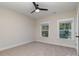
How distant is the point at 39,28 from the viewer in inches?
254

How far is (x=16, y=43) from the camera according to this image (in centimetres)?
495

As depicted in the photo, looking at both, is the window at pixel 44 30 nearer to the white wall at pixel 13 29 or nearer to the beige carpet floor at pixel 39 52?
the white wall at pixel 13 29

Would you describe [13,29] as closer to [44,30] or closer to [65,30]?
[44,30]

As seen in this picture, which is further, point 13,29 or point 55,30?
point 55,30

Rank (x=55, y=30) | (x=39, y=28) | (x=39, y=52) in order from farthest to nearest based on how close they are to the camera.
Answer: (x=39, y=28), (x=55, y=30), (x=39, y=52)

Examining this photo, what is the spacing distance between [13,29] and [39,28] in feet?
7.90

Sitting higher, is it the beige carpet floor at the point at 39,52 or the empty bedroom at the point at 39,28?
the empty bedroom at the point at 39,28

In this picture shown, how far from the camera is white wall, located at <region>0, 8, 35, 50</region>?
4088 mm

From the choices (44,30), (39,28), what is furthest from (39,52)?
(39,28)

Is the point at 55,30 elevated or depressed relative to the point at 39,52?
elevated

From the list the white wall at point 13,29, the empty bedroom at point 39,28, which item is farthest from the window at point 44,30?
the white wall at point 13,29

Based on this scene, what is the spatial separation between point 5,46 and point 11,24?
4.41ft

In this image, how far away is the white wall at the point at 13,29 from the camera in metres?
4.09

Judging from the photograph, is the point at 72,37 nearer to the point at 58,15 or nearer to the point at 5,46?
the point at 58,15
